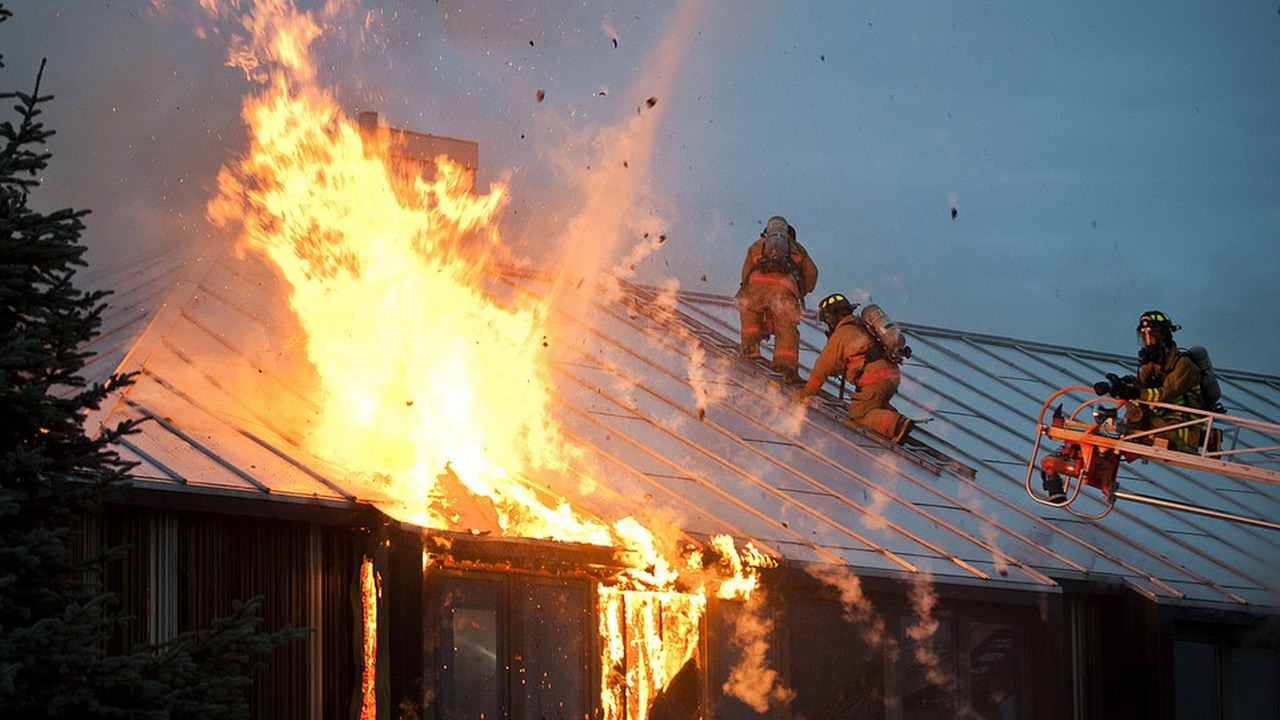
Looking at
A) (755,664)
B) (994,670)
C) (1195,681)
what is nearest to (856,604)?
(755,664)

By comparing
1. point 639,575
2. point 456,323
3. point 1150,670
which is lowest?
point 1150,670

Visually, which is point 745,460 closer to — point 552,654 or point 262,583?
point 552,654

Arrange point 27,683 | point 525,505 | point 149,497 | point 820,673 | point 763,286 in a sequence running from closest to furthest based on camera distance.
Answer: point 27,683 < point 149,497 < point 525,505 < point 820,673 < point 763,286

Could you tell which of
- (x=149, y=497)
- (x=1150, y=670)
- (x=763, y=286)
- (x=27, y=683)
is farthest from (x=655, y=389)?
(x=27, y=683)

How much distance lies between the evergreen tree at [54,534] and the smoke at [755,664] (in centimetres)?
567

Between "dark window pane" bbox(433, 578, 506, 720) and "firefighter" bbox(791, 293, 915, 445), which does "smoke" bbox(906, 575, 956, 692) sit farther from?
"dark window pane" bbox(433, 578, 506, 720)

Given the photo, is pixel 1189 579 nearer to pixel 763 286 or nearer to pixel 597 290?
pixel 763 286

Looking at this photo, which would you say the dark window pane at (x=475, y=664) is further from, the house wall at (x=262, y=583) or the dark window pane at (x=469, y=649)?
the house wall at (x=262, y=583)

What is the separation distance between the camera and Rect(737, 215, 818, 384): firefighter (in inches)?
751

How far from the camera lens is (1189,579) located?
56.6 feet

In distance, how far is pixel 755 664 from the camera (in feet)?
45.8

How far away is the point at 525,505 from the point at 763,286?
6.84 meters

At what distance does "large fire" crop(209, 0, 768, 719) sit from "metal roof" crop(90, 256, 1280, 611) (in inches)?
13.0

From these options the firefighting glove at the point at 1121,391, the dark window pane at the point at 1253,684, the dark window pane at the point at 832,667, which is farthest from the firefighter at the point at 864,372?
the dark window pane at the point at 1253,684
